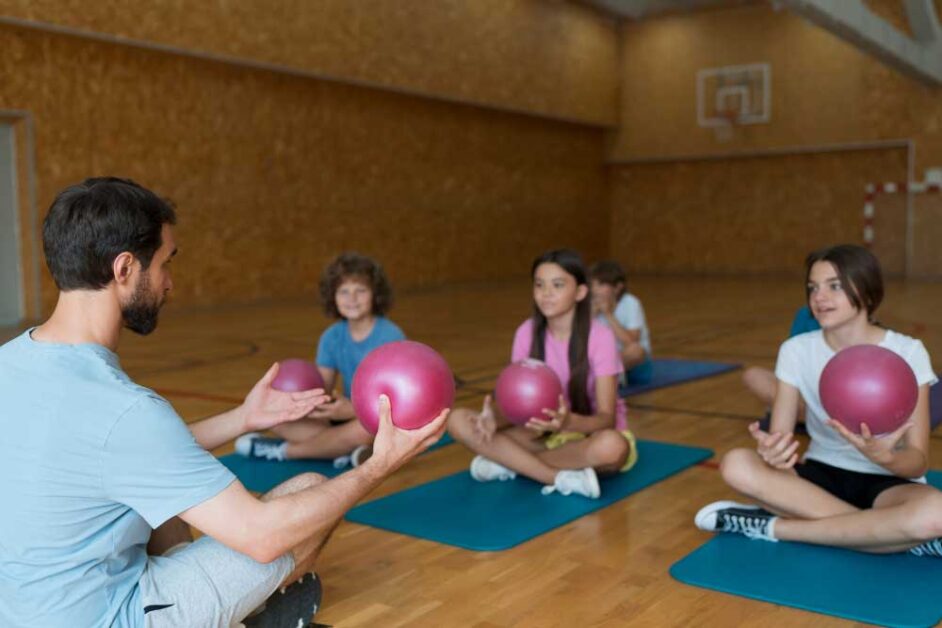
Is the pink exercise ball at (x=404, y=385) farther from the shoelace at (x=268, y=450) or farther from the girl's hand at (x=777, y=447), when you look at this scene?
the shoelace at (x=268, y=450)

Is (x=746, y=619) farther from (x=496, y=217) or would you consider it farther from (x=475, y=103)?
(x=496, y=217)

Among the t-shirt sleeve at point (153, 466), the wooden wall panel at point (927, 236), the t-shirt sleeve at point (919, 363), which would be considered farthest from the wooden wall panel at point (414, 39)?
the t-shirt sleeve at point (919, 363)

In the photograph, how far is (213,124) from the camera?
30.8 feet

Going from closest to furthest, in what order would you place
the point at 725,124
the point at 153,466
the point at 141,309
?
the point at 153,466, the point at 141,309, the point at 725,124

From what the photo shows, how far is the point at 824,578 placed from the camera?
2.17m

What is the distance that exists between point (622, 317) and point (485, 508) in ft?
7.78

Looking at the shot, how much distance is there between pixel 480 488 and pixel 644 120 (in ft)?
41.4

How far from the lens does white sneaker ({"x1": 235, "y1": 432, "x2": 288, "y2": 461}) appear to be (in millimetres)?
3465

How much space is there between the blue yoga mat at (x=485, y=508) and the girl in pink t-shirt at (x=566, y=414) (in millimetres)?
60

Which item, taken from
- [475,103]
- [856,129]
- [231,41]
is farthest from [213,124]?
[856,129]

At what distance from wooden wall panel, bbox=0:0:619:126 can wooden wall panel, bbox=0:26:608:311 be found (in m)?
0.49

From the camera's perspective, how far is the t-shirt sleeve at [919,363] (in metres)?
2.35

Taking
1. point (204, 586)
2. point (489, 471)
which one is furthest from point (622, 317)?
point (204, 586)

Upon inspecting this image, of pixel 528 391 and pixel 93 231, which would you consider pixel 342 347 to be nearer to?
pixel 528 391
